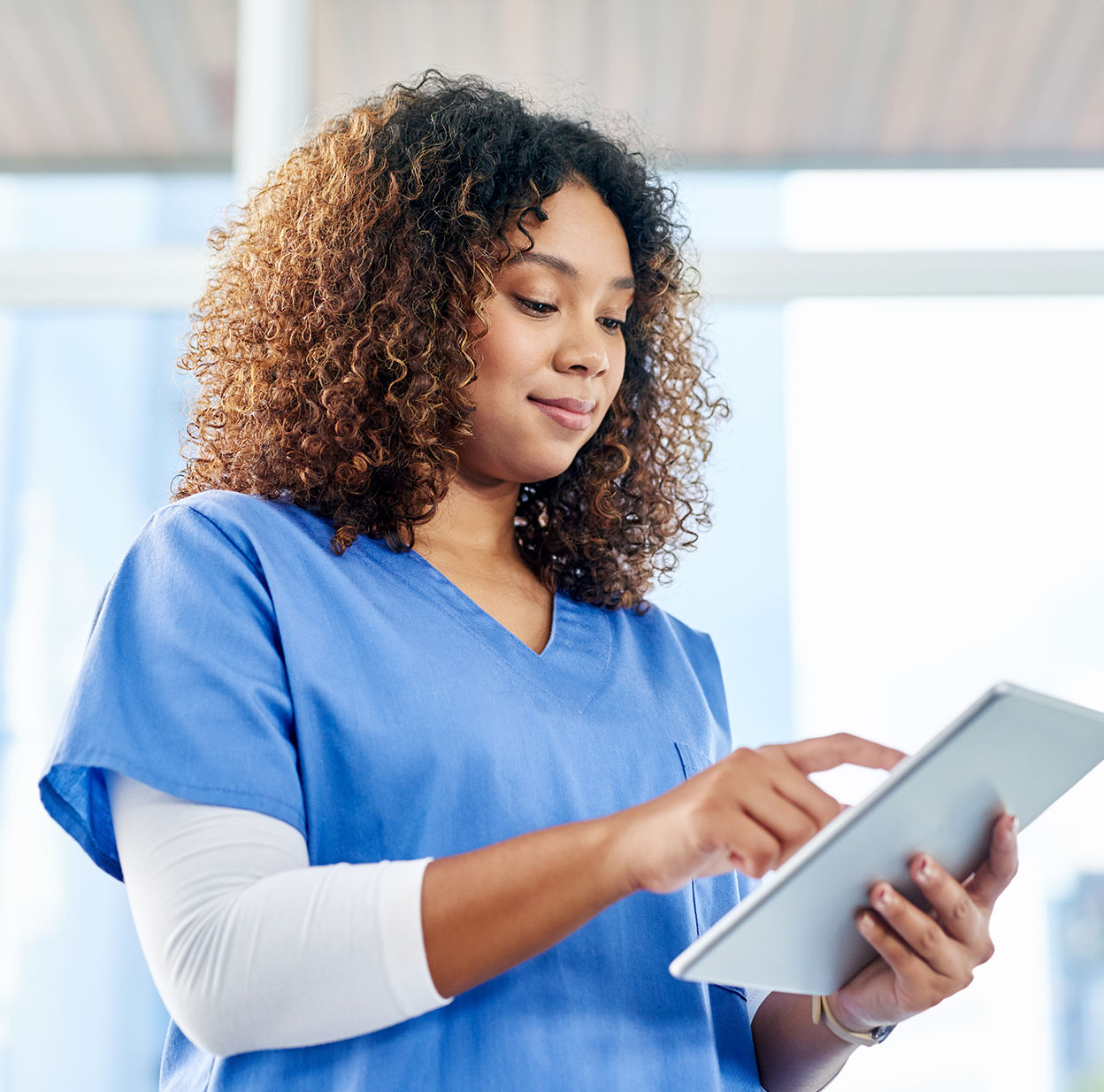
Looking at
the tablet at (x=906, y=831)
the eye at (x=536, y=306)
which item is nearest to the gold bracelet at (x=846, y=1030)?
the tablet at (x=906, y=831)

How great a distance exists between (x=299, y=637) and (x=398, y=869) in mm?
198

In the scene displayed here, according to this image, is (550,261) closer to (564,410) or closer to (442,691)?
(564,410)

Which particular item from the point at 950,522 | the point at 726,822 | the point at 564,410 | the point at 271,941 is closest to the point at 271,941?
the point at 271,941

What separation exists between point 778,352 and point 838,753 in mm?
1308

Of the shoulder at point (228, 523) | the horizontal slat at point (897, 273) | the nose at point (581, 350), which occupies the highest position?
the horizontal slat at point (897, 273)

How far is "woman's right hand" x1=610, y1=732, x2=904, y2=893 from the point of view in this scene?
0.64 metres

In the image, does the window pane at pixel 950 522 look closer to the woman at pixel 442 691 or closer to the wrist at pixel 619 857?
the woman at pixel 442 691

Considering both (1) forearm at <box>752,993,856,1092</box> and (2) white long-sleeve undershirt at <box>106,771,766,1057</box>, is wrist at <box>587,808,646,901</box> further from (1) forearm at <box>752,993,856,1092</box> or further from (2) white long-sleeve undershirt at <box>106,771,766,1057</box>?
(1) forearm at <box>752,993,856,1092</box>

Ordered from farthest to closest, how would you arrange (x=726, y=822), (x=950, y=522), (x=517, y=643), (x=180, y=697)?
1. (x=950, y=522)
2. (x=517, y=643)
3. (x=180, y=697)
4. (x=726, y=822)

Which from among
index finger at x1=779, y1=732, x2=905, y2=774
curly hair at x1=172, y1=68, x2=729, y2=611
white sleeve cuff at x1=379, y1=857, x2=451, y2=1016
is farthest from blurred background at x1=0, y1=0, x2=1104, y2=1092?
white sleeve cuff at x1=379, y1=857, x2=451, y2=1016

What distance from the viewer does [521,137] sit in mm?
1091

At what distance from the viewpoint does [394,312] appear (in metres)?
1.02

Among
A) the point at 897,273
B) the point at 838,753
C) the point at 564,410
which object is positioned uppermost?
the point at 897,273

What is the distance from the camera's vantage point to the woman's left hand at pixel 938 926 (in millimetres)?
726
